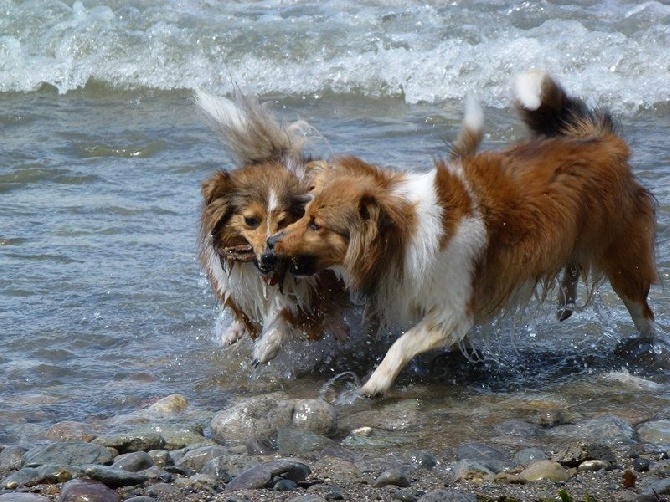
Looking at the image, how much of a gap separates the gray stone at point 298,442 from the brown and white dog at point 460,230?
755 mm

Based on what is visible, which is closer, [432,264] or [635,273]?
[432,264]

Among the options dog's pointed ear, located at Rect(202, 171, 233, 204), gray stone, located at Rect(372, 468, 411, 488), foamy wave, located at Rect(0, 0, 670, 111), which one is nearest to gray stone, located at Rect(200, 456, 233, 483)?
gray stone, located at Rect(372, 468, 411, 488)

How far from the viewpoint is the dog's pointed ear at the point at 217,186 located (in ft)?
17.8

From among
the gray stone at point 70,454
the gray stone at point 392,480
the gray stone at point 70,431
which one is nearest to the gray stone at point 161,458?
the gray stone at point 70,454

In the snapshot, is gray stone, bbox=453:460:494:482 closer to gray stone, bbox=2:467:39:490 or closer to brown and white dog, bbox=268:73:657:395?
brown and white dog, bbox=268:73:657:395

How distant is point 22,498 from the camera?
3.75m

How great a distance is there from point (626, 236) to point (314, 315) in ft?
5.27

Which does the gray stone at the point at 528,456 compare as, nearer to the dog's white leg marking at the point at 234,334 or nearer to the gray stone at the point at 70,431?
the gray stone at the point at 70,431

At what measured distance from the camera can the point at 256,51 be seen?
42.1ft

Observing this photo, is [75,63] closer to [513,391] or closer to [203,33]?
[203,33]

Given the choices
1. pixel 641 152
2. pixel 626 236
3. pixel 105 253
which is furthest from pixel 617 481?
pixel 641 152

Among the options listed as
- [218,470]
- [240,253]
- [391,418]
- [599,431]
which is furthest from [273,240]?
[599,431]

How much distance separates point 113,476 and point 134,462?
0.70 ft

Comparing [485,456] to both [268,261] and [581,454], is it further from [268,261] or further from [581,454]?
[268,261]
